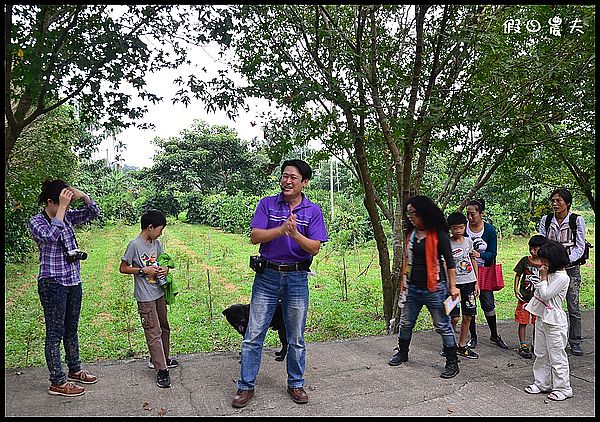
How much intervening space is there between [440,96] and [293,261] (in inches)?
115

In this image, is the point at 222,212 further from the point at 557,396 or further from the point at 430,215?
the point at 557,396

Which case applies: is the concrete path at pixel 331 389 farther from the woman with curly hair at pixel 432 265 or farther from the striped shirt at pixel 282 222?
the striped shirt at pixel 282 222

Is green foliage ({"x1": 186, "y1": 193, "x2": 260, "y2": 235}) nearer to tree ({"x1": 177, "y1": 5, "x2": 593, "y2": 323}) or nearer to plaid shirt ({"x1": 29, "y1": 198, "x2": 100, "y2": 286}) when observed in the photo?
tree ({"x1": 177, "y1": 5, "x2": 593, "y2": 323})

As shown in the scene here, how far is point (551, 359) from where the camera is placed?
3.78 meters

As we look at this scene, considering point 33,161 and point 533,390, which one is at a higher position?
point 33,161

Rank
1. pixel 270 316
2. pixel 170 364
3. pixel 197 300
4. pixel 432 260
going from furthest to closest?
pixel 197 300 → pixel 170 364 → pixel 432 260 → pixel 270 316

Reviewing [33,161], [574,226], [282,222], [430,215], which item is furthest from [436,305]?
[33,161]

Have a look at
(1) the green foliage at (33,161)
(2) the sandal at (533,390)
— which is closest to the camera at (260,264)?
(2) the sandal at (533,390)

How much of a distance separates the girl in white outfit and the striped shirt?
5.49ft

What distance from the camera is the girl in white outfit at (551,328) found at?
374cm

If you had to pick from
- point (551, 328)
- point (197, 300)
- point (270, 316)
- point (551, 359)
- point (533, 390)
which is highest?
point (270, 316)

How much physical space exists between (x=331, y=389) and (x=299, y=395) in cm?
36

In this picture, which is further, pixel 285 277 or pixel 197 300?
pixel 197 300

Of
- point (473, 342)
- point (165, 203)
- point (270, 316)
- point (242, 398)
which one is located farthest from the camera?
point (165, 203)
